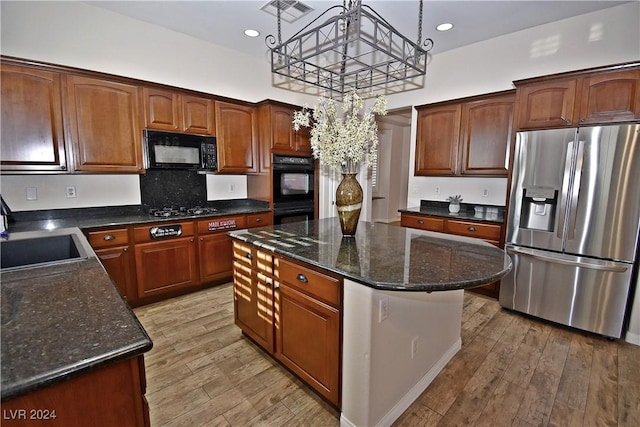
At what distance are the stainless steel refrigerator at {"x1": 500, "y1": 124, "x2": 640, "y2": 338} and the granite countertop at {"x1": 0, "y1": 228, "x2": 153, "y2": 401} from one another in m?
3.13

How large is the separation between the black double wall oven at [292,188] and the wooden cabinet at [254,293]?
1.57 metres

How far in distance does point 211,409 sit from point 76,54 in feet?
11.0

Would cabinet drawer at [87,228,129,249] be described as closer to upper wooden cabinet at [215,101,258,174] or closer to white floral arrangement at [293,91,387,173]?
upper wooden cabinet at [215,101,258,174]

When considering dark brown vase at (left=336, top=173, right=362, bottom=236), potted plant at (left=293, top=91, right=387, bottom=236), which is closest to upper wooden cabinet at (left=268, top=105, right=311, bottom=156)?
potted plant at (left=293, top=91, right=387, bottom=236)

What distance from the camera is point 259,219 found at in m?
3.67

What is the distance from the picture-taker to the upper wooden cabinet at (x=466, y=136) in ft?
10.5

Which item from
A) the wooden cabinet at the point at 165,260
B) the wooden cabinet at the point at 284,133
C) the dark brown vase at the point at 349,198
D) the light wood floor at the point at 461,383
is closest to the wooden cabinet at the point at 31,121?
the wooden cabinet at the point at 165,260

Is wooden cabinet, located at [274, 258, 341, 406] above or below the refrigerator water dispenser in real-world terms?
below

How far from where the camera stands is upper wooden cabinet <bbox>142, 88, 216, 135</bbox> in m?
3.01

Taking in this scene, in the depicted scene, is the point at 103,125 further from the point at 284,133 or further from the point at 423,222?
the point at 423,222

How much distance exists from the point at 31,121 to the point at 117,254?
4.23 feet

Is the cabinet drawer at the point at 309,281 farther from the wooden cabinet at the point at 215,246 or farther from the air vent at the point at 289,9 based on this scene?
the air vent at the point at 289,9

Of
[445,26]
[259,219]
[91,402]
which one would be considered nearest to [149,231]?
[259,219]

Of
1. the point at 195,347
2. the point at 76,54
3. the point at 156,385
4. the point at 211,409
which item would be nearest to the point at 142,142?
the point at 76,54
